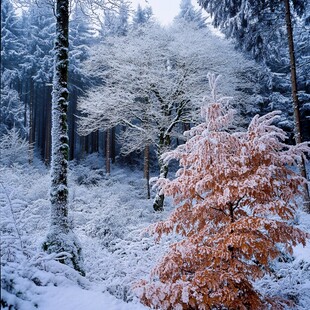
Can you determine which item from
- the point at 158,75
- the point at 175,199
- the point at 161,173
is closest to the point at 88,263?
the point at 175,199

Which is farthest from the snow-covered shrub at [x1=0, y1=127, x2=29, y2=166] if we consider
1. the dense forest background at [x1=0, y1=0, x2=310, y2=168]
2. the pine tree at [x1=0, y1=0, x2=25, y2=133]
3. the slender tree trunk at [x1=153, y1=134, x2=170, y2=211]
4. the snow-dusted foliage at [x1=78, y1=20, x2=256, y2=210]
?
the slender tree trunk at [x1=153, y1=134, x2=170, y2=211]

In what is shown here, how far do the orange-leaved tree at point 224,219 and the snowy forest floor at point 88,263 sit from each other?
2.68ft

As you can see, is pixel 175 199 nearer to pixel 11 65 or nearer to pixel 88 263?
pixel 88 263

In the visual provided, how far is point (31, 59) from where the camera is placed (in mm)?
25984

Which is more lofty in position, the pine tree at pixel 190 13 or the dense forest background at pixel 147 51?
the pine tree at pixel 190 13

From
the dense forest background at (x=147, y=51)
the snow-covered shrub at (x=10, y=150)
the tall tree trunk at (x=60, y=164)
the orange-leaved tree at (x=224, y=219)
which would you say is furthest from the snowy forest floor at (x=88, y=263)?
the snow-covered shrub at (x=10, y=150)

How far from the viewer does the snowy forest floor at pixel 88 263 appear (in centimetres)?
323

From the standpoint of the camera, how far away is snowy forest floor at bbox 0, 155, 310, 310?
3.23 metres

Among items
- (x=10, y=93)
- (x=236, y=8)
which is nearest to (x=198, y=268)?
(x=236, y=8)

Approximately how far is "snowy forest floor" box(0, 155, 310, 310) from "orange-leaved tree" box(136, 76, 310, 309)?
0.82 metres

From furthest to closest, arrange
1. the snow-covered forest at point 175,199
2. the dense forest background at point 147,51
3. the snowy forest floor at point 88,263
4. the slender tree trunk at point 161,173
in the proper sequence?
the slender tree trunk at point 161,173 < the dense forest background at point 147,51 < the snow-covered forest at point 175,199 < the snowy forest floor at point 88,263

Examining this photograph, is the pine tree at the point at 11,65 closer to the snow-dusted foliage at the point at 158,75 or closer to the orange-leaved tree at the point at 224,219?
the snow-dusted foliage at the point at 158,75

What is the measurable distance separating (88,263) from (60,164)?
2471 mm

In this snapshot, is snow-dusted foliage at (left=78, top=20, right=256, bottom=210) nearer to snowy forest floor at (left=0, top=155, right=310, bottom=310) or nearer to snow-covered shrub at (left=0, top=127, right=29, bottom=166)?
snowy forest floor at (left=0, top=155, right=310, bottom=310)
